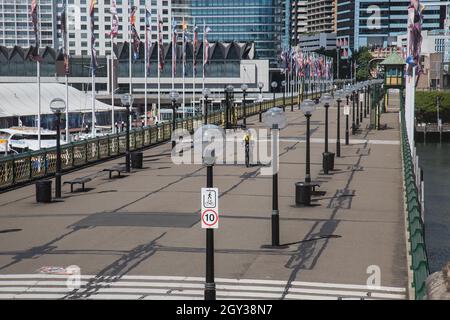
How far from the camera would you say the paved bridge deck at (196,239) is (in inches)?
671

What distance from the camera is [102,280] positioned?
57.8 feet

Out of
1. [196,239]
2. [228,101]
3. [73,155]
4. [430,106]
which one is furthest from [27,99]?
[430,106]

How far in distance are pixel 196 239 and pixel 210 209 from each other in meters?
7.56

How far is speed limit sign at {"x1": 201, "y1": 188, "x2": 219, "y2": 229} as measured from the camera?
14609 millimetres

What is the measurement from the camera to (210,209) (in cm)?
1473

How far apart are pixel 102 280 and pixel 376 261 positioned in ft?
21.5

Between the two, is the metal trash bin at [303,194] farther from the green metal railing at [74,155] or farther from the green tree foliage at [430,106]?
the green tree foliage at [430,106]

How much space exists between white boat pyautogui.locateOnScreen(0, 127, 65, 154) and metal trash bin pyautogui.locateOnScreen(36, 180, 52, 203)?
47.3m

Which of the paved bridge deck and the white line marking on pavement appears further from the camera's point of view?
the paved bridge deck

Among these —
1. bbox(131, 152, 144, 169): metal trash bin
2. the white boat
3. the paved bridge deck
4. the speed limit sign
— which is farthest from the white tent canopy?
the speed limit sign

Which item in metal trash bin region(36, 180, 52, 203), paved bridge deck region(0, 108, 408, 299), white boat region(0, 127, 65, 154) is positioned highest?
metal trash bin region(36, 180, 52, 203)

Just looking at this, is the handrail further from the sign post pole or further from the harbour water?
the sign post pole

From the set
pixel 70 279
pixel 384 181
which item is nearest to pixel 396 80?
pixel 384 181

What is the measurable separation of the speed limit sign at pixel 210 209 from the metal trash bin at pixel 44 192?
15345 mm
